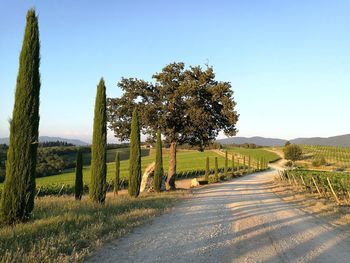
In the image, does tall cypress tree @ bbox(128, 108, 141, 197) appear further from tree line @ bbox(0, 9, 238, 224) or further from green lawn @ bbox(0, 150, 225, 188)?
green lawn @ bbox(0, 150, 225, 188)

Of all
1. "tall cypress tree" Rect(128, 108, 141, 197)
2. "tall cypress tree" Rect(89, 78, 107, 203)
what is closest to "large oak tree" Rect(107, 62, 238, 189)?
"tall cypress tree" Rect(128, 108, 141, 197)

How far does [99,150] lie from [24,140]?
260 inches

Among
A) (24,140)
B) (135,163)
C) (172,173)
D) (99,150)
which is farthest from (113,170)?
(24,140)

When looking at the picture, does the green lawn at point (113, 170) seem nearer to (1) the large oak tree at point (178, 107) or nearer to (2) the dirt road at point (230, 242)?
(1) the large oak tree at point (178, 107)

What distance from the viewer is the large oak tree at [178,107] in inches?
1180

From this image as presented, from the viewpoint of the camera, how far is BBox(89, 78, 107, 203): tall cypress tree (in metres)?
16.1

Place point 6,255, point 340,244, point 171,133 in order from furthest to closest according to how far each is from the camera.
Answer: point 171,133 → point 340,244 → point 6,255

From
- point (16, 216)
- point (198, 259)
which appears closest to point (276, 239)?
point (198, 259)

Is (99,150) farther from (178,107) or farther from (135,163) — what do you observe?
(178,107)

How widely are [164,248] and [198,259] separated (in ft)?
3.40

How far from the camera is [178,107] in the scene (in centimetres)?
3056

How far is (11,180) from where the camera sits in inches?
390

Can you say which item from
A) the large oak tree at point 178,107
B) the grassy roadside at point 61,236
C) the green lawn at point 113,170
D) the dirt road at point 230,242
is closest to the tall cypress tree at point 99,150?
the grassy roadside at point 61,236

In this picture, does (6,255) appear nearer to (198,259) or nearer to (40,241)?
(40,241)
